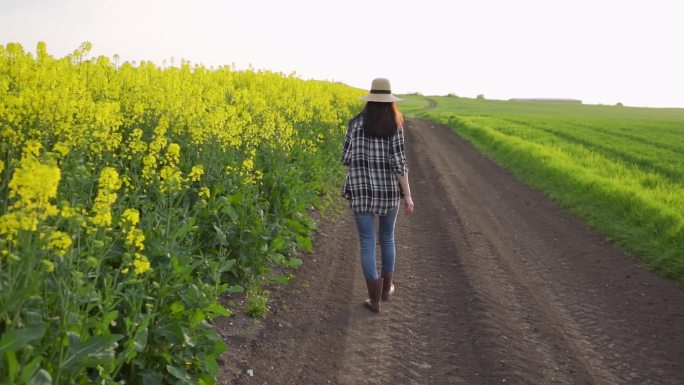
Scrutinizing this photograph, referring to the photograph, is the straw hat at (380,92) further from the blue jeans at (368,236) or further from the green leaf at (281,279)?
the green leaf at (281,279)

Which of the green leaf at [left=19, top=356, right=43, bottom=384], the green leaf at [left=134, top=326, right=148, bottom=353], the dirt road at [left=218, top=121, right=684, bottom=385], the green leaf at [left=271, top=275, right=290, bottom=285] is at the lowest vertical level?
the dirt road at [left=218, top=121, right=684, bottom=385]

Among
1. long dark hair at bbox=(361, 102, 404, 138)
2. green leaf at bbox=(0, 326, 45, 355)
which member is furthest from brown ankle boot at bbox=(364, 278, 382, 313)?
green leaf at bbox=(0, 326, 45, 355)


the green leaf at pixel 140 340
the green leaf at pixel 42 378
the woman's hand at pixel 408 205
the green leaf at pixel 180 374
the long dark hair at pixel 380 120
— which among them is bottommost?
the green leaf at pixel 180 374

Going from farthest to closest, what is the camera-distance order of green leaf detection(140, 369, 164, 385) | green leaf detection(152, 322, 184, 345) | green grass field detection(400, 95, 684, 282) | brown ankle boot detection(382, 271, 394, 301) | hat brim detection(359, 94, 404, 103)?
green grass field detection(400, 95, 684, 282) < brown ankle boot detection(382, 271, 394, 301) < hat brim detection(359, 94, 404, 103) < green leaf detection(152, 322, 184, 345) < green leaf detection(140, 369, 164, 385)

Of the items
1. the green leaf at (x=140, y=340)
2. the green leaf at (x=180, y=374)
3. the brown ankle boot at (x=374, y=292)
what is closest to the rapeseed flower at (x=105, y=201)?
the green leaf at (x=140, y=340)

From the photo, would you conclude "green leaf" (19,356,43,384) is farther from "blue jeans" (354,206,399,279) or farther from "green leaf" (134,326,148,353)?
"blue jeans" (354,206,399,279)

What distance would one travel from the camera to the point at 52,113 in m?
6.06

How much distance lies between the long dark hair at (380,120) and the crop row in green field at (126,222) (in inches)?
62.1

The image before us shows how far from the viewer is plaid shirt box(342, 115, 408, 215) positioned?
278 inches

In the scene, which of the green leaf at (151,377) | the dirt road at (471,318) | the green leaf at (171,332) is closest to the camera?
the green leaf at (151,377)

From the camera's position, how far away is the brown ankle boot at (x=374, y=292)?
280 inches

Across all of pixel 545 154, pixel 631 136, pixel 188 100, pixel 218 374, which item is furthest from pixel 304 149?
pixel 631 136

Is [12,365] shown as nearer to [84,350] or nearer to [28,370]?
[28,370]

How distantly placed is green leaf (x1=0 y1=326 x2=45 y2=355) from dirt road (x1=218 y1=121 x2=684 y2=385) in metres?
2.22
